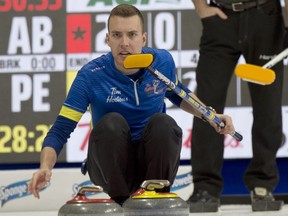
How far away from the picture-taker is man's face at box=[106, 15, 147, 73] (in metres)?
2.58

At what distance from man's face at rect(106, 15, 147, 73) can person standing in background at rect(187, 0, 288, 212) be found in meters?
1.29

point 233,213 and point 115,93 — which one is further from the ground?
point 115,93

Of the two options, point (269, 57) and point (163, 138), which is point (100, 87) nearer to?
point (163, 138)

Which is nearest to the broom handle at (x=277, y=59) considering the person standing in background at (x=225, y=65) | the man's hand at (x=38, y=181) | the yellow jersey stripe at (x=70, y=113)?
the person standing in background at (x=225, y=65)

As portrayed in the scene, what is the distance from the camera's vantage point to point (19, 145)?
4551mm

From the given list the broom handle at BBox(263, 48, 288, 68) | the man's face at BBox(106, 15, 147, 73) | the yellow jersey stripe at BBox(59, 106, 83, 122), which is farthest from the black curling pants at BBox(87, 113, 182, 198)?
the broom handle at BBox(263, 48, 288, 68)

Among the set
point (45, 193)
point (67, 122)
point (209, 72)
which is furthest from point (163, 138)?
point (45, 193)

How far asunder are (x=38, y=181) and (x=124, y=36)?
56cm

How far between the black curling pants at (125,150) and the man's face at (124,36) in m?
0.19

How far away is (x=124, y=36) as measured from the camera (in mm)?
2584

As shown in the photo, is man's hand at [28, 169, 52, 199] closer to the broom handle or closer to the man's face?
the man's face

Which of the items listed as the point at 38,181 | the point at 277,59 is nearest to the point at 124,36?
the point at 38,181

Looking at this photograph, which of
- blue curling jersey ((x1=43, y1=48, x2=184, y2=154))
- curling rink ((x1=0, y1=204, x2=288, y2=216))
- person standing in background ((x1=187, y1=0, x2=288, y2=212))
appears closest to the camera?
blue curling jersey ((x1=43, y1=48, x2=184, y2=154))

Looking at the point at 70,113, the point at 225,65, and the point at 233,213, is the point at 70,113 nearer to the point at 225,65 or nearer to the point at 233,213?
the point at 233,213
